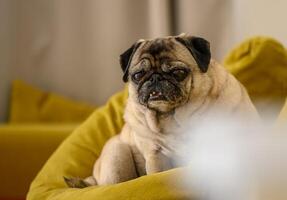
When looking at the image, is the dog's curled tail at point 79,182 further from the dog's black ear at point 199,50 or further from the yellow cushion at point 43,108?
the yellow cushion at point 43,108

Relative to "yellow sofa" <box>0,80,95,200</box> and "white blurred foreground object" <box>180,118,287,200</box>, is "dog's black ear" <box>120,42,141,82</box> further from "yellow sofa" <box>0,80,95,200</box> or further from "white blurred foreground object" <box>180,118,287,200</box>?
"yellow sofa" <box>0,80,95,200</box>

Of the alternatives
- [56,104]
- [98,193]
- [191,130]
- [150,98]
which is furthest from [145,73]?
[56,104]

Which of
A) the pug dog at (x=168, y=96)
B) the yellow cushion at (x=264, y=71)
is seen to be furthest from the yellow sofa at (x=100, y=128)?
the pug dog at (x=168, y=96)

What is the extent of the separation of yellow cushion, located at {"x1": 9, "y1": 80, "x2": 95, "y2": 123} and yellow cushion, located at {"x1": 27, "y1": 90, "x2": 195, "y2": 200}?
17.5 inches

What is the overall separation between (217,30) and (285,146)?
104 cm

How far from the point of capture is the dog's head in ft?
3.29

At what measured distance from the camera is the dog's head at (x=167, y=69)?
100 centimetres

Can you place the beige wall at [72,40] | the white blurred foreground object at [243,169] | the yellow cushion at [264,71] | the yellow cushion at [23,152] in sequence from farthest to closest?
Answer: the beige wall at [72,40] < the yellow cushion at [23,152] < the yellow cushion at [264,71] < the white blurred foreground object at [243,169]

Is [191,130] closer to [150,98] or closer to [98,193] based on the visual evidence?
[150,98]

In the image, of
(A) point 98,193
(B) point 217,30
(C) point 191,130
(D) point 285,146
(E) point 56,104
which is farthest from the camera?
(E) point 56,104

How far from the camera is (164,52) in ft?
3.35

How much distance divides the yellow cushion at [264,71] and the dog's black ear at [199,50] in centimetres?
33

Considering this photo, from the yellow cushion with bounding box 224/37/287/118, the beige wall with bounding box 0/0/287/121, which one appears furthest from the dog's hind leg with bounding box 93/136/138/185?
the beige wall with bounding box 0/0/287/121

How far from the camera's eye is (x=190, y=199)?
2.77ft
